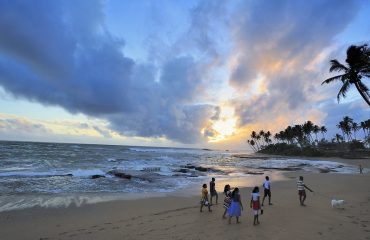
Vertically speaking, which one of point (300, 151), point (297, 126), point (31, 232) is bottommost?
point (31, 232)

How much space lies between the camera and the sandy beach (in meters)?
10.4

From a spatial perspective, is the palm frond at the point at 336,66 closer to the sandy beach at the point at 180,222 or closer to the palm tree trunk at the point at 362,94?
the palm tree trunk at the point at 362,94

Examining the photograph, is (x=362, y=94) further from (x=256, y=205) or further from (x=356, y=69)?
(x=256, y=205)

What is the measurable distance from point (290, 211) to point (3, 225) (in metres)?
12.0

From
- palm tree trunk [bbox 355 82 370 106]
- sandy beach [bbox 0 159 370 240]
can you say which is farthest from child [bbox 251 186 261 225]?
palm tree trunk [bbox 355 82 370 106]

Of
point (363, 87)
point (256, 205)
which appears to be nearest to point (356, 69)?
point (363, 87)

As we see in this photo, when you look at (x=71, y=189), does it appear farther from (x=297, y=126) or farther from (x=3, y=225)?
(x=297, y=126)

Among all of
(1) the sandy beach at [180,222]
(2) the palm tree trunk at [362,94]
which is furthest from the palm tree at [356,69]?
(1) the sandy beach at [180,222]

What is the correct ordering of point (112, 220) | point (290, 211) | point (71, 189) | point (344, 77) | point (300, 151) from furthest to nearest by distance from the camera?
point (300, 151) → point (344, 77) → point (71, 189) → point (290, 211) → point (112, 220)

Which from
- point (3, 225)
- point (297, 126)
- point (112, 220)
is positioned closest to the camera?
point (3, 225)

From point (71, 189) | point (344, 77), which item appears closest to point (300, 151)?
point (344, 77)

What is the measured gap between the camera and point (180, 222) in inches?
480

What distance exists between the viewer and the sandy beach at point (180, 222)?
34.0 ft

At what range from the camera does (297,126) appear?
123 m
